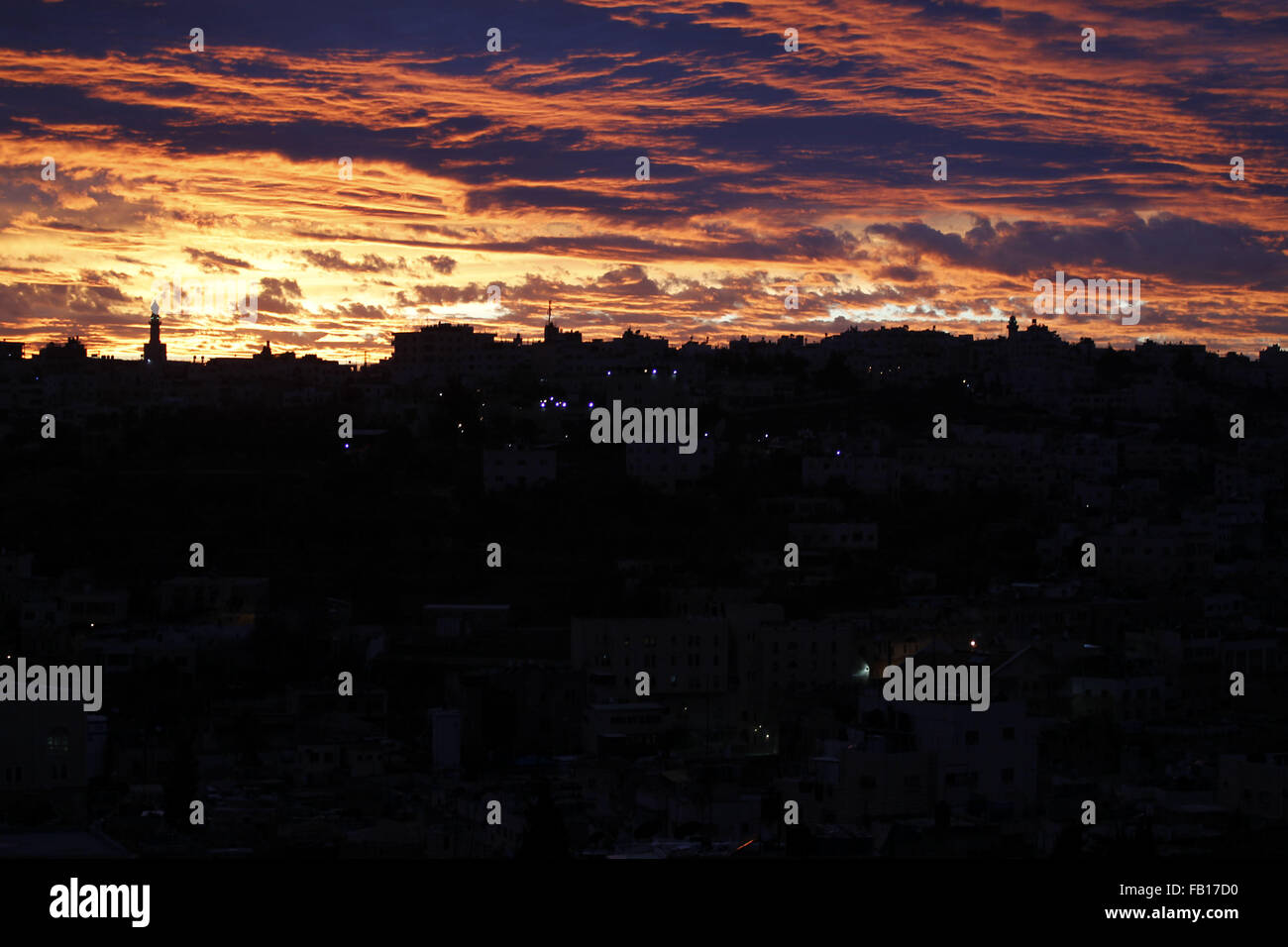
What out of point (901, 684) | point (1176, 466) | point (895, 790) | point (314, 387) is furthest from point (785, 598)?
point (314, 387)

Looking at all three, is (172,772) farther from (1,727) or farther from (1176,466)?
(1176,466)
